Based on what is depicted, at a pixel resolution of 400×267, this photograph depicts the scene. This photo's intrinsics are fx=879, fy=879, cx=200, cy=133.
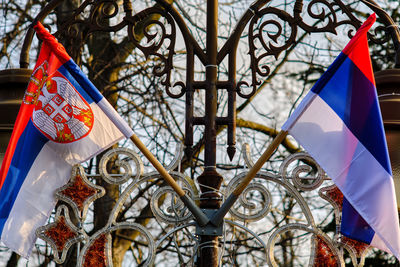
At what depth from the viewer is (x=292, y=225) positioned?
Result: 5848 mm

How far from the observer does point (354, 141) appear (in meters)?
5.70

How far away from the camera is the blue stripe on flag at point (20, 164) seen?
5.93m

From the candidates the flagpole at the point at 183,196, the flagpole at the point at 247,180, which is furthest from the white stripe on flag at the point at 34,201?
the flagpole at the point at 247,180

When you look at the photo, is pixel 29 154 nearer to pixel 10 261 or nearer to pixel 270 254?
pixel 270 254

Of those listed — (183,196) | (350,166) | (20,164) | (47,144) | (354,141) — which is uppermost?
(47,144)

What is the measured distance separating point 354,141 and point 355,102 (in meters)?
0.29

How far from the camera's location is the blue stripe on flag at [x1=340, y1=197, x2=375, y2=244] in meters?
5.66

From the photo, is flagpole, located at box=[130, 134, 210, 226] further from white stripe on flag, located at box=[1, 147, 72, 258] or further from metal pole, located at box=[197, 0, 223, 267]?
white stripe on flag, located at box=[1, 147, 72, 258]

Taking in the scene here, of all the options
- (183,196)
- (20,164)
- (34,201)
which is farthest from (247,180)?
(20,164)

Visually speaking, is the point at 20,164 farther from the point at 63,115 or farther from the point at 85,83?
the point at 85,83

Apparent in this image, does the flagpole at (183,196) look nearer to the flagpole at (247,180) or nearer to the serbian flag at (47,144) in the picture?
the flagpole at (247,180)

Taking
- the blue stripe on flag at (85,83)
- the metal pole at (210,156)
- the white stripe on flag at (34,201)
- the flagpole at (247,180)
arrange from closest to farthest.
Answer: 1. the flagpole at (247,180)
2. the metal pole at (210,156)
3. the white stripe on flag at (34,201)
4. the blue stripe on flag at (85,83)

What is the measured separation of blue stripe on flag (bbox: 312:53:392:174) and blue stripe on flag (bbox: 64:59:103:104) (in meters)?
1.47

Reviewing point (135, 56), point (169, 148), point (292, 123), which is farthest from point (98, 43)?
point (292, 123)
